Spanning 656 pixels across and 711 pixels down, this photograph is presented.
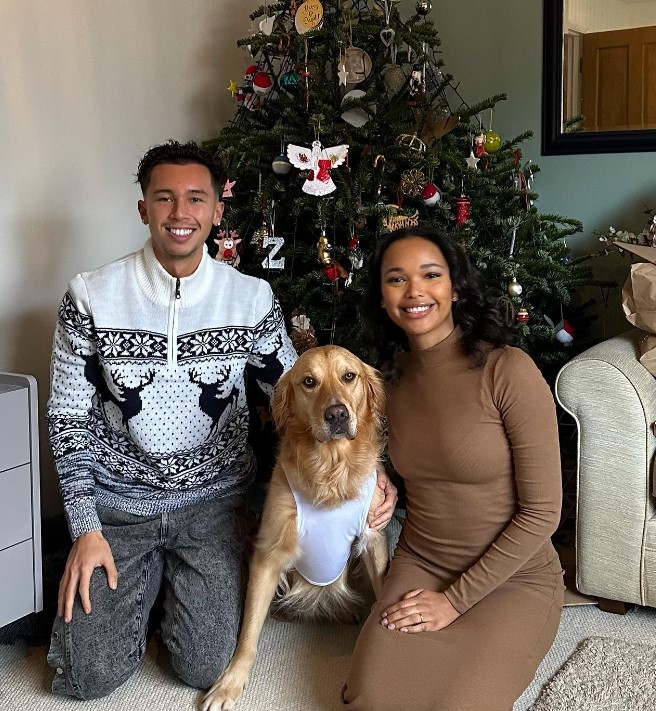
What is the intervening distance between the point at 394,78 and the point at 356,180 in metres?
0.37

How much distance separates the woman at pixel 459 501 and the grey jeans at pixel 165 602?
1.22 ft

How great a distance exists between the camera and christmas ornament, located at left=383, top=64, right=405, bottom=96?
245cm

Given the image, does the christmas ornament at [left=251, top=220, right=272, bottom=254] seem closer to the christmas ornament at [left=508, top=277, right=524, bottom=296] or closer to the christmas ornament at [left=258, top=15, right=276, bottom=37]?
the christmas ornament at [left=258, top=15, right=276, bottom=37]

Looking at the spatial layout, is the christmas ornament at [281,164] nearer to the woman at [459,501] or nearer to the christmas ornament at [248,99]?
the christmas ornament at [248,99]

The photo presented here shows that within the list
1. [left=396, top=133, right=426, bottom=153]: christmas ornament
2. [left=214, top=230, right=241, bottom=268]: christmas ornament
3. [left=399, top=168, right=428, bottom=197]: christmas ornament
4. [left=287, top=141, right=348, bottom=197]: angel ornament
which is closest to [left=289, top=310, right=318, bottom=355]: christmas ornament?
[left=214, top=230, right=241, bottom=268]: christmas ornament

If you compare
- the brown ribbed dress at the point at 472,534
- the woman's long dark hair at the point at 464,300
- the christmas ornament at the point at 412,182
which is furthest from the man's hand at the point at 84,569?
the christmas ornament at the point at 412,182

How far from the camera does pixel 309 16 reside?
7.97 feet

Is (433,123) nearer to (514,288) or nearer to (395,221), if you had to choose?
(395,221)

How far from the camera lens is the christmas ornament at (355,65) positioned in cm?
240

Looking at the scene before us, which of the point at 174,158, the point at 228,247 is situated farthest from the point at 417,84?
the point at 174,158

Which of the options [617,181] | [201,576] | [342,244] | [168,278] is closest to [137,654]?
[201,576]

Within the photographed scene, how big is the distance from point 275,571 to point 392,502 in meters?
0.32

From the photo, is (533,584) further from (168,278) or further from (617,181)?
(617,181)

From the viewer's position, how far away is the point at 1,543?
1733 millimetres
